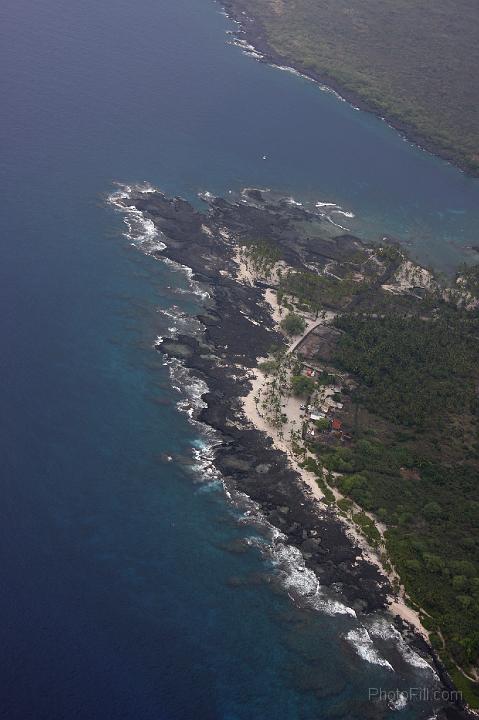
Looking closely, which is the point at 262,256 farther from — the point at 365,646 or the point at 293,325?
the point at 365,646

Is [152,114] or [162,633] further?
[152,114]

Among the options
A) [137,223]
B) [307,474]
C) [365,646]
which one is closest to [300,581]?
[365,646]

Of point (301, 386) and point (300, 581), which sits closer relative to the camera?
point (300, 581)

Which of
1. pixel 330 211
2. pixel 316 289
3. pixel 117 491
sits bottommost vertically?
pixel 117 491

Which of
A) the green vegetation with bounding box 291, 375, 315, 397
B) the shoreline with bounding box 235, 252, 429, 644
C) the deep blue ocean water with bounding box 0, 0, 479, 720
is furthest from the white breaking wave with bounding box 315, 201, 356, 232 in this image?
the green vegetation with bounding box 291, 375, 315, 397

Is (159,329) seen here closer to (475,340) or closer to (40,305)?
(40,305)

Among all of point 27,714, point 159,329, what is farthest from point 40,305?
point 27,714
